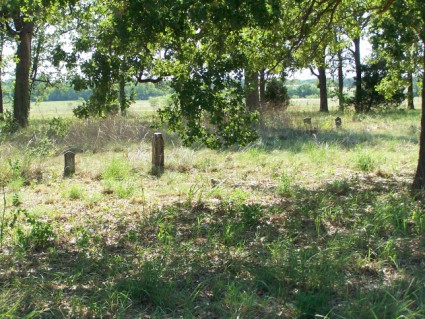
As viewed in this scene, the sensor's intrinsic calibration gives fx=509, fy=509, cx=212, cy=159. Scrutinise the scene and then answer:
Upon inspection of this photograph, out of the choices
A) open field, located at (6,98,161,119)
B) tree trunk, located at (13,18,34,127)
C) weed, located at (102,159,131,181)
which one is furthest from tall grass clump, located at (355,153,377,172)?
tree trunk, located at (13,18,34,127)

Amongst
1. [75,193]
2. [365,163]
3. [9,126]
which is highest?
[9,126]

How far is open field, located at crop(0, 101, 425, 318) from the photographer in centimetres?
413

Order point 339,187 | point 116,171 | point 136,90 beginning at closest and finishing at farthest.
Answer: point 136,90 → point 339,187 → point 116,171

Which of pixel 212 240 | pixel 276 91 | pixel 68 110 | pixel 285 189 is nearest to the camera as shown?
pixel 212 240

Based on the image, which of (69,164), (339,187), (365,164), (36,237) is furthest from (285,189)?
(69,164)

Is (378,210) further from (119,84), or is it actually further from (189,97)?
(119,84)

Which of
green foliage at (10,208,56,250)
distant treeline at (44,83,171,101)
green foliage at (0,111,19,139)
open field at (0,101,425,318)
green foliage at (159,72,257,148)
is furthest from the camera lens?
green foliage at (0,111,19,139)

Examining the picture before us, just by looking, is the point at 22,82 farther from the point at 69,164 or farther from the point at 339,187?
the point at 339,187

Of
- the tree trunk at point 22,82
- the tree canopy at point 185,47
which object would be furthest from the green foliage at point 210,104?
the tree trunk at point 22,82

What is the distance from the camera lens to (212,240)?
18.6 ft

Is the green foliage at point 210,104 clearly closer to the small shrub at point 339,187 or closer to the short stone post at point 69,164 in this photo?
the small shrub at point 339,187

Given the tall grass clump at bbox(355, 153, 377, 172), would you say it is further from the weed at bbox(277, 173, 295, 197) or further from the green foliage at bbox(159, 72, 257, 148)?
the green foliage at bbox(159, 72, 257, 148)

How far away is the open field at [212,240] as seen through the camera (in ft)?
13.6

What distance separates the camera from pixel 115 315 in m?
3.96
